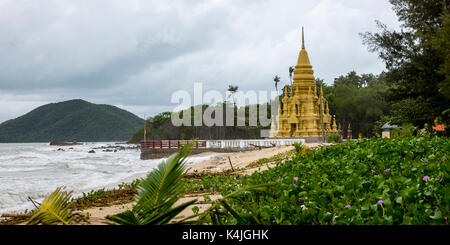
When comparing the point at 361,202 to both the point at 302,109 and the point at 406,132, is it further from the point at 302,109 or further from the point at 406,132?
the point at 302,109

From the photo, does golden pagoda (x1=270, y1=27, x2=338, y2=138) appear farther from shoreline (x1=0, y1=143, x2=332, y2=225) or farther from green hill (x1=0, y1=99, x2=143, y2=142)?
green hill (x1=0, y1=99, x2=143, y2=142)

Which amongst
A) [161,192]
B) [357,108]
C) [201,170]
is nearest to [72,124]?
[357,108]

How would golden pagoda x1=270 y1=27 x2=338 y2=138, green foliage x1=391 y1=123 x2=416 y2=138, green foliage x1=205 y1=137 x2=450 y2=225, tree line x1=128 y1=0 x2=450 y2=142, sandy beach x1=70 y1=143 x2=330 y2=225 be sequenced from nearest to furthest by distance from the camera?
green foliage x1=205 y1=137 x2=450 y2=225
sandy beach x1=70 y1=143 x2=330 y2=225
green foliage x1=391 y1=123 x2=416 y2=138
tree line x1=128 y1=0 x2=450 y2=142
golden pagoda x1=270 y1=27 x2=338 y2=138

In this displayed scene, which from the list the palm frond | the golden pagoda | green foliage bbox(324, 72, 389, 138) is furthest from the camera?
green foliage bbox(324, 72, 389, 138)

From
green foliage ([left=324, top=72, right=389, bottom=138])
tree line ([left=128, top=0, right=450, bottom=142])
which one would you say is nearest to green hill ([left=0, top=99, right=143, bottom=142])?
green foliage ([left=324, top=72, right=389, bottom=138])

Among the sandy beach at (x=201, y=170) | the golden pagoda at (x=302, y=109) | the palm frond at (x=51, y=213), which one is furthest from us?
the golden pagoda at (x=302, y=109)

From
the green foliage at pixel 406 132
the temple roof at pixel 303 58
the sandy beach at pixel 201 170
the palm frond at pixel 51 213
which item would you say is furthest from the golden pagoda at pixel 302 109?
the palm frond at pixel 51 213

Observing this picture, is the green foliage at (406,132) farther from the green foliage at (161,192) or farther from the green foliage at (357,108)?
the green foliage at (357,108)

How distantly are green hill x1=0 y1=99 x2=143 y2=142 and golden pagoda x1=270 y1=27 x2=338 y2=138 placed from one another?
83.4 metres

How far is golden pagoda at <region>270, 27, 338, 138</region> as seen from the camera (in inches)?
1416

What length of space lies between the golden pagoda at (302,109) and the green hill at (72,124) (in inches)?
3283

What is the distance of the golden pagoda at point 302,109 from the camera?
36.0m

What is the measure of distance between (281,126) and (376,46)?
1773cm
